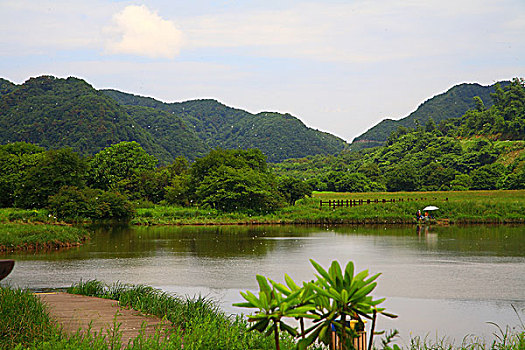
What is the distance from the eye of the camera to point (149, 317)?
29.9 ft

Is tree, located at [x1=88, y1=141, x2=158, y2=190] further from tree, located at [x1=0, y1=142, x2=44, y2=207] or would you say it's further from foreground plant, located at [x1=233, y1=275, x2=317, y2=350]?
foreground plant, located at [x1=233, y1=275, x2=317, y2=350]

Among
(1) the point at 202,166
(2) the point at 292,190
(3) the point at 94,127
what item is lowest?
(2) the point at 292,190

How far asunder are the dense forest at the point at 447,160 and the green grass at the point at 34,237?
5777cm

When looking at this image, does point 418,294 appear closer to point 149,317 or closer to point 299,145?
point 149,317

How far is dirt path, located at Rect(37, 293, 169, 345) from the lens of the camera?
7.92 meters

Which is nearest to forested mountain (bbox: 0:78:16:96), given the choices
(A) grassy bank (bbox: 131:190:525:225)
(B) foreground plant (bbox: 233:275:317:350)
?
(A) grassy bank (bbox: 131:190:525:225)

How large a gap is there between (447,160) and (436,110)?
299 ft

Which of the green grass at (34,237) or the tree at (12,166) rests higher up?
the tree at (12,166)

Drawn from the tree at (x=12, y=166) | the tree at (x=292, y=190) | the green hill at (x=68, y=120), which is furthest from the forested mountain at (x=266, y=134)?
the tree at (x=12, y=166)

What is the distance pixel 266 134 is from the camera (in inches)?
6619

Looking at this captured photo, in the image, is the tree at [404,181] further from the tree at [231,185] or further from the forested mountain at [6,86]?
the forested mountain at [6,86]

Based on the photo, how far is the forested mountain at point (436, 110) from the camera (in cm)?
17438

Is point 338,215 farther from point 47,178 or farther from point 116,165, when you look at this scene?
point 116,165

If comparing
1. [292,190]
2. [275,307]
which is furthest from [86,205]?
[275,307]
